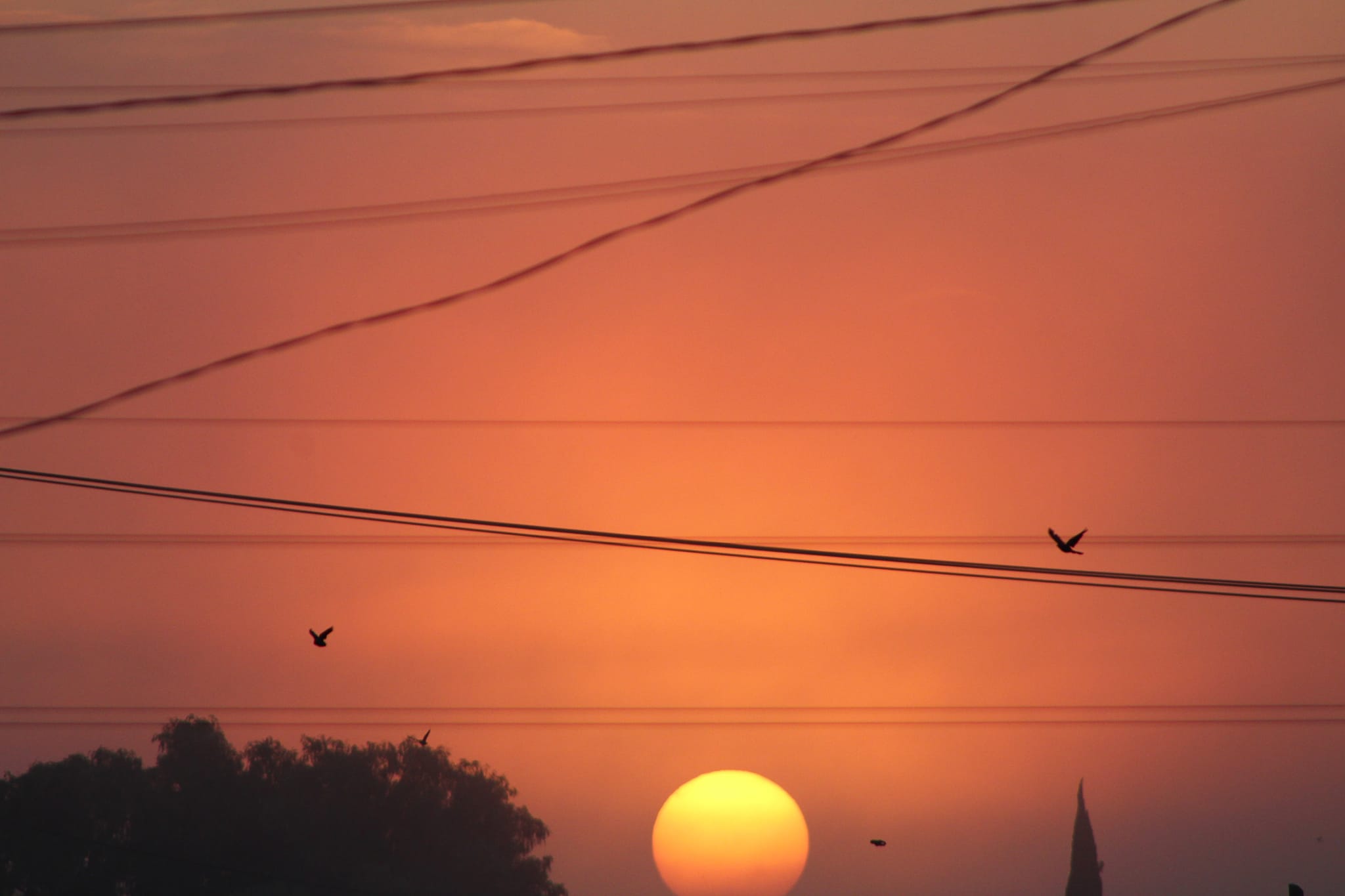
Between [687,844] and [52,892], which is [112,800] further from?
[687,844]

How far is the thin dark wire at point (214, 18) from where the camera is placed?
7.55m

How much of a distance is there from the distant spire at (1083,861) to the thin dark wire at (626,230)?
4.57 m

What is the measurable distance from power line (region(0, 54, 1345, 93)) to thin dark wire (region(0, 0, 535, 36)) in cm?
39

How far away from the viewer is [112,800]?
8477 millimetres

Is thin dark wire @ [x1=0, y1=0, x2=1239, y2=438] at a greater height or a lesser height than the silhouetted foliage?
greater

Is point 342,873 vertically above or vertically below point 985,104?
below

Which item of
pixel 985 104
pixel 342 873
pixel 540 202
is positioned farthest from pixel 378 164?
pixel 342 873

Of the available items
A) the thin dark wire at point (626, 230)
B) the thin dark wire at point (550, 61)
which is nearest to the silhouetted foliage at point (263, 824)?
the thin dark wire at point (626, 230)

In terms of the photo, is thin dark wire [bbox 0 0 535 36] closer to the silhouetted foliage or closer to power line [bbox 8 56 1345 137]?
power line [bbox 8 56 1345 137]

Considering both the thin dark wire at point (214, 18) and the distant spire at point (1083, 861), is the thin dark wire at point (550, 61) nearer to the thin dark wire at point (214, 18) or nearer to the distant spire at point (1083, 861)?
the thin dark wire at point (214, 18)

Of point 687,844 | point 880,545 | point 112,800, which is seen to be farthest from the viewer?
point 112,800

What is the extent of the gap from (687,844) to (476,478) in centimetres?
304

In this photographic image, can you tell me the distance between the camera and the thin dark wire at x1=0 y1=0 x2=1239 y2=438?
24.4 ft

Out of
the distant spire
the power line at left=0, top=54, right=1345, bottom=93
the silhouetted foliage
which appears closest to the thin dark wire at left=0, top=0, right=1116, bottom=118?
the power line at left=0, top=54, right=1345, bottom=93
